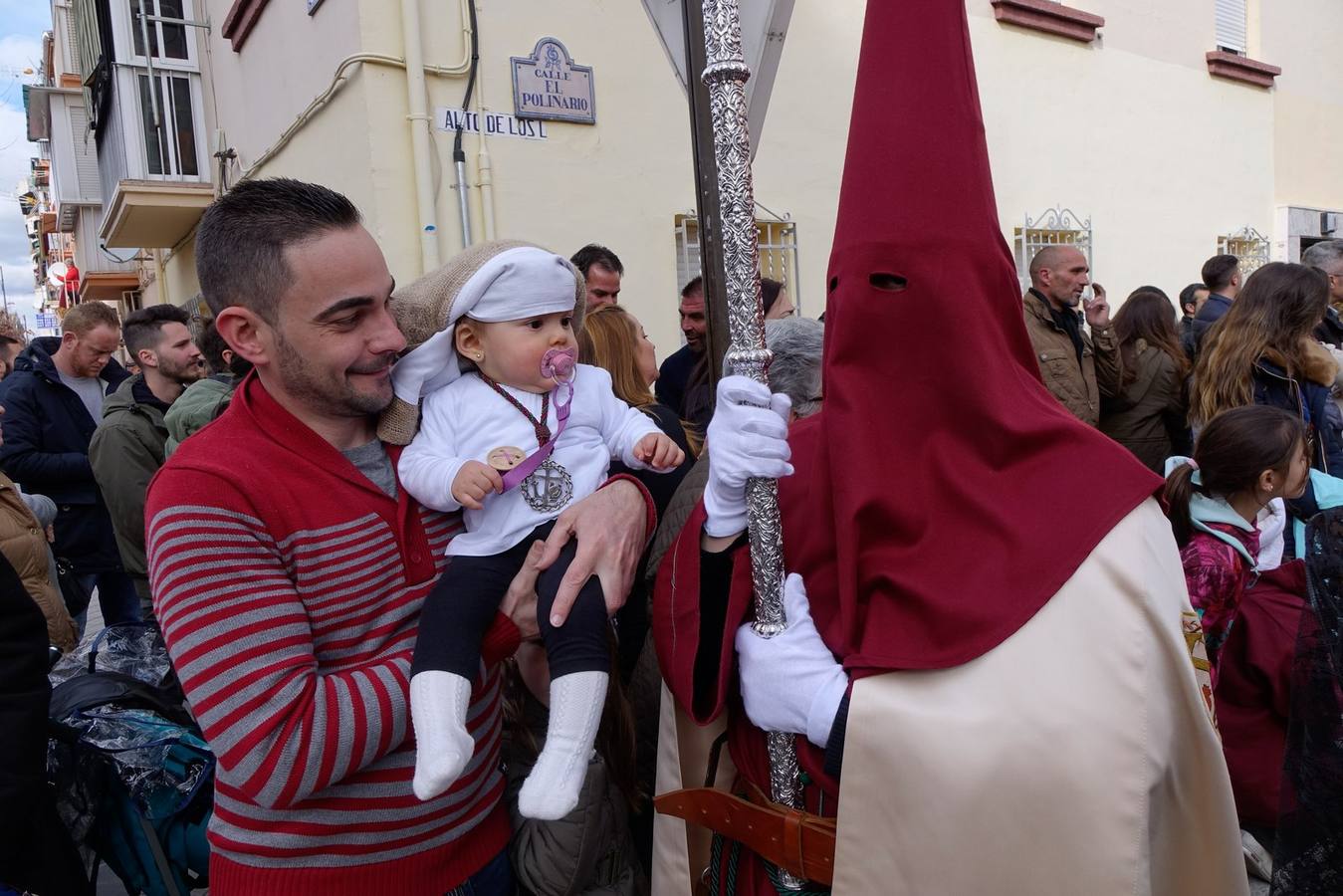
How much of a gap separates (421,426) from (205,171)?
10241 mm

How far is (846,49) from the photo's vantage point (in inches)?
296

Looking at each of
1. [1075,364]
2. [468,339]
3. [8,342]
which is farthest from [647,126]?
[468,339]

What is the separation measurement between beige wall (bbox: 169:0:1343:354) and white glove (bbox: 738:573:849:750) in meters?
5.10

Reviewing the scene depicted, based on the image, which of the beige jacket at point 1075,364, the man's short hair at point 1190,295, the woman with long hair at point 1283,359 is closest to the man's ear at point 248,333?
the woman with long hair at point 1283,359

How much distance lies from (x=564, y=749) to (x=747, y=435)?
60 cm

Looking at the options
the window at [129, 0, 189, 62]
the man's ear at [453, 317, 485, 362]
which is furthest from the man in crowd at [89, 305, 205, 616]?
the window at [129, 0, 189, 62]

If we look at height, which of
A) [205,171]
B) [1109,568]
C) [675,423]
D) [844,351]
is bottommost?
[1109,568]

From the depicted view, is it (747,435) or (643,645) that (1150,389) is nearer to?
(643,645)

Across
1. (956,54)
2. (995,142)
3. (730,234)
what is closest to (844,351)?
(730,234)

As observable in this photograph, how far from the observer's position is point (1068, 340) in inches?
201

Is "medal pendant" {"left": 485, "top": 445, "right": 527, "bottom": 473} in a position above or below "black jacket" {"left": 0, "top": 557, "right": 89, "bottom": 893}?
above

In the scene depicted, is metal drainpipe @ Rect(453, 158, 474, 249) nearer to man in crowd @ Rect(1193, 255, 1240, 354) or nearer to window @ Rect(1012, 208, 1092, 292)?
man in crowd @ Rect(1193, 255, 1240, 354)

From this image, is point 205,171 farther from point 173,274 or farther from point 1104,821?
point 1104,821

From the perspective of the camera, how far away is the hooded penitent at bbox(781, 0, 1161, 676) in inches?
50.9
